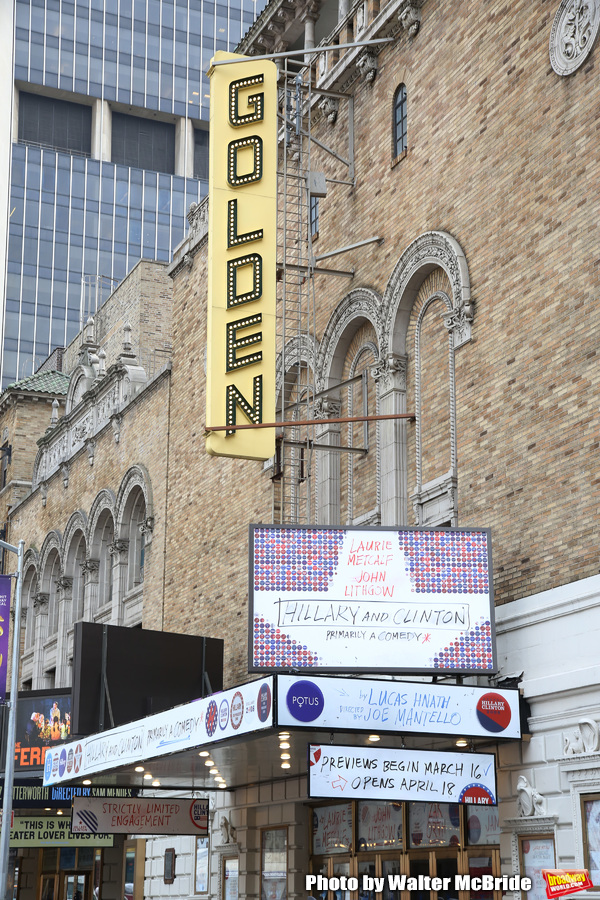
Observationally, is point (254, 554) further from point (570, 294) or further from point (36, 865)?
point (36, 865)

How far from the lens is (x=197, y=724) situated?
17.8 m

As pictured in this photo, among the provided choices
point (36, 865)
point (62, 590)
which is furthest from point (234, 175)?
point (36, 865)

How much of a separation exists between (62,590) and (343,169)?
65.9 ft

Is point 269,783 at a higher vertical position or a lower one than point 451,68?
lower

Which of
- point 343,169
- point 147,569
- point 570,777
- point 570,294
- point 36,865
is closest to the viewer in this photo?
point 570,777

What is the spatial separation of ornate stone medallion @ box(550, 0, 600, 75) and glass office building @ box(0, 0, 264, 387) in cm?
10660

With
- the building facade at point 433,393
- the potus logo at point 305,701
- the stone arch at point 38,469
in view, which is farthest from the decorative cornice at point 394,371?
the stone arch at point 38,469

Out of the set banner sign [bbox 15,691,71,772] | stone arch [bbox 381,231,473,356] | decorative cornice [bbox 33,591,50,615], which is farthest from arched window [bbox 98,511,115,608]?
stone arch [bbox 381,231,473,356]

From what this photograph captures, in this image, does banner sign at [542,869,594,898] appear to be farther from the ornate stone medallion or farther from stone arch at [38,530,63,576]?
stone arch at [38,530,63,576]

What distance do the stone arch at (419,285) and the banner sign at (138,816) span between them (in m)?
9.28

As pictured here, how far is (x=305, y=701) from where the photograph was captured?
1548cm

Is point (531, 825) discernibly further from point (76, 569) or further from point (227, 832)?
point (76, 569)

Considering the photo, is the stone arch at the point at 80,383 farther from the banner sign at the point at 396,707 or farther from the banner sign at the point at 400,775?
the banner sign at the point at 400,775

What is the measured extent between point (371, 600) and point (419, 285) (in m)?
5.97
